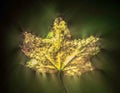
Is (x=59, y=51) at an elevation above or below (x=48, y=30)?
below

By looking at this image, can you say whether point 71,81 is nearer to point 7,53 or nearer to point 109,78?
point 109,78

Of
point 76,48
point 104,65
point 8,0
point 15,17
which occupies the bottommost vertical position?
point 104,65

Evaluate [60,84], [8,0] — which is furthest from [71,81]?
[8,0]
